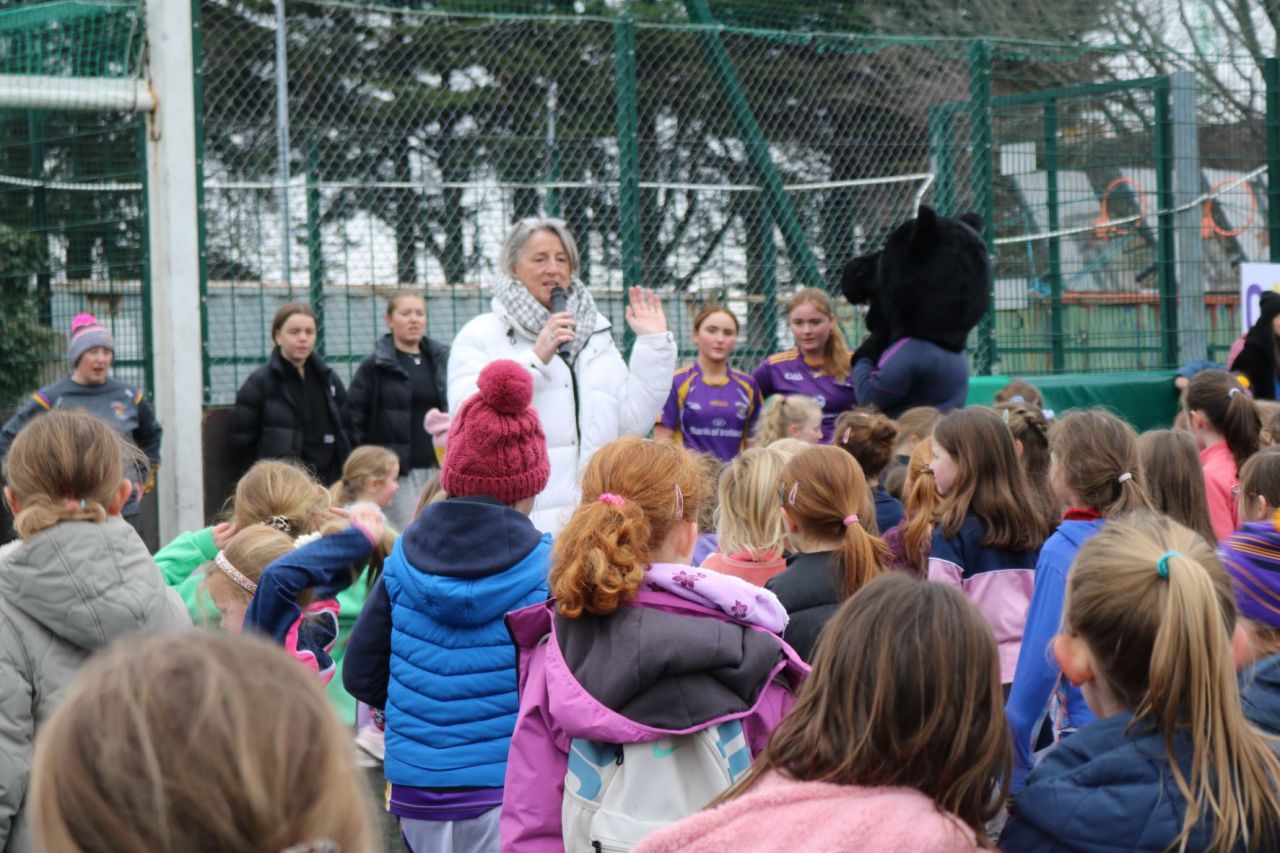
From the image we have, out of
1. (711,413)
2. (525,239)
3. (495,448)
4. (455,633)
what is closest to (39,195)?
(525,239)

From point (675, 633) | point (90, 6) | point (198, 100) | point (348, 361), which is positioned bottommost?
point (675, 633)

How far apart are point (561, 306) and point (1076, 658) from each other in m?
3.15

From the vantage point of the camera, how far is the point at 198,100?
7.29 meters

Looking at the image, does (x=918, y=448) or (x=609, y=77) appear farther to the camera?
(x=609, y=77)

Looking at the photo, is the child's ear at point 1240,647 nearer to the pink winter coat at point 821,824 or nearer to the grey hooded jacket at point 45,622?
the pink winter coat at point 821,824

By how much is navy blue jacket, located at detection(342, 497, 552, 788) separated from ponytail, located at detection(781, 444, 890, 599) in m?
0.72

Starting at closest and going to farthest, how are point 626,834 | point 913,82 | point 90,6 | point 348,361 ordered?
point 626,834
point 90,6
point 348,361
point 913,82

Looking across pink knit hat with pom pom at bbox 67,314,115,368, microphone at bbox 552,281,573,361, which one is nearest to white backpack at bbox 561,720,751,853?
microphone at bbox 552,281,573,361

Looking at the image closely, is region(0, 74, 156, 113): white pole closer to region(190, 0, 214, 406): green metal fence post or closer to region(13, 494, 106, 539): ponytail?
region(190, 0, 214, 406): green metal fence post

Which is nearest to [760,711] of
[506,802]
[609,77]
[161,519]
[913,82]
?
[506,802]

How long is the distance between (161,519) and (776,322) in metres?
3.64

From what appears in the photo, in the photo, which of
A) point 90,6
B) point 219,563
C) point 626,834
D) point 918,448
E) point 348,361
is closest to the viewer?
point 626,834

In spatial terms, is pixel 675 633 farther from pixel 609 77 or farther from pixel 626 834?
pixel 609 77

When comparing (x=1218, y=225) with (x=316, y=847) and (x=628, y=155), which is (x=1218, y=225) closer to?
(x=628, y=155)
